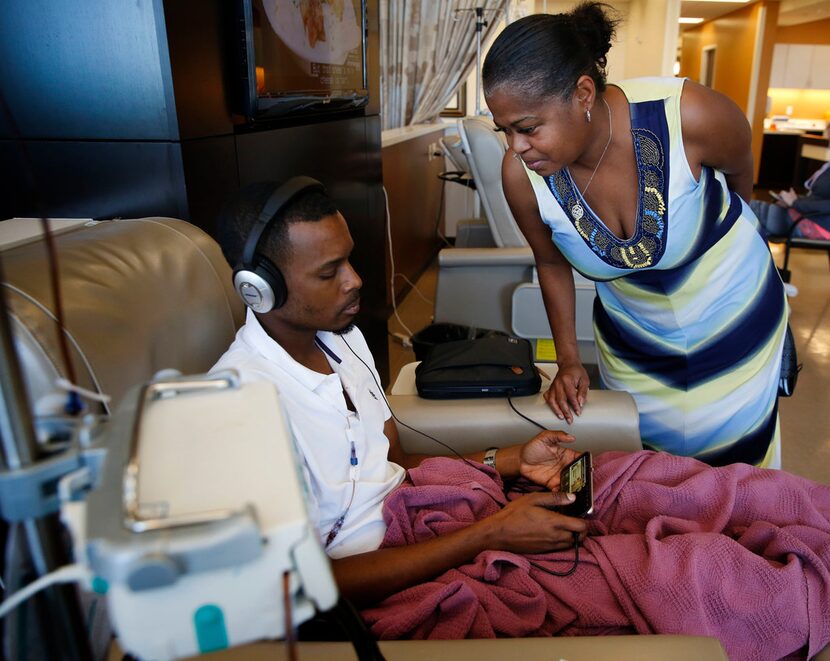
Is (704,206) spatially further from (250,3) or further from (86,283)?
(86,283)

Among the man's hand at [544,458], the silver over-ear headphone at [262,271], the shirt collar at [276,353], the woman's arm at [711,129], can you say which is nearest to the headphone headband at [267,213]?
the silver over-ear headphone at [262,271]

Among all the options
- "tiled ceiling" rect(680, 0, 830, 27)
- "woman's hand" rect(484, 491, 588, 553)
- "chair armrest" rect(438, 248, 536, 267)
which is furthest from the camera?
"tiled ceiling" rect(680, 0, 830, 27)

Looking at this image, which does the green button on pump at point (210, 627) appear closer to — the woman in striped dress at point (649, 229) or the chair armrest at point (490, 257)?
the woman in striped dress at point (649, 229)

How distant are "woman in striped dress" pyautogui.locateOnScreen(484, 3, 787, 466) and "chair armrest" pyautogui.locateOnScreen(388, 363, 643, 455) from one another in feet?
0.13

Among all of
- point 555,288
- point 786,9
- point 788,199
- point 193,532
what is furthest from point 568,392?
point 786,9

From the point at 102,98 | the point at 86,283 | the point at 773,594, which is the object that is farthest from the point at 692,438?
the point at 102,98

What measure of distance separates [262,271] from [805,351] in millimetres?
3089

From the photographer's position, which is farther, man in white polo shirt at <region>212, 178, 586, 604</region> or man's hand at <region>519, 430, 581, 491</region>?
man's hand at <region>519, 430, 581, 491</region>

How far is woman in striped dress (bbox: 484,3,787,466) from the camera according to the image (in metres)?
1.15

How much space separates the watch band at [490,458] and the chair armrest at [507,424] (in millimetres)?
91

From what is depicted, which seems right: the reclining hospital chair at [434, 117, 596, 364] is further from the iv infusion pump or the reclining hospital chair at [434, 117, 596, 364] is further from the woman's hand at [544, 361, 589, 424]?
the iv infusion pump

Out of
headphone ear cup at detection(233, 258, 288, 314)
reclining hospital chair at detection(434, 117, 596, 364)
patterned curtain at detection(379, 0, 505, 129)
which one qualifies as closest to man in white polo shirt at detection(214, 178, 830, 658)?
headphone ear cup at detection(233, 258, 288, 314)

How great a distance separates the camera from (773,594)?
870 mm

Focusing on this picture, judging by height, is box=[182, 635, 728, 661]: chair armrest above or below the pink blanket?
above
